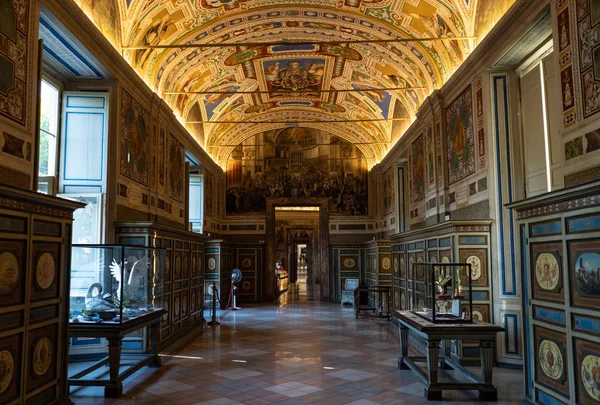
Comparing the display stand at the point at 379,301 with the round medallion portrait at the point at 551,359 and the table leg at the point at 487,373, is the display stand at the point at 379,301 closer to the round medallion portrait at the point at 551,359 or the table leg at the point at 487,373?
the table leg at the point at 487,373

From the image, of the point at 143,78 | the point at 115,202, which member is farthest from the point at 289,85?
the point at 115,202

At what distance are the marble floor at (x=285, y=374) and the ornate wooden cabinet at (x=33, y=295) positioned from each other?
1498 mm

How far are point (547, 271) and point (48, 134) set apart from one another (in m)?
9.78

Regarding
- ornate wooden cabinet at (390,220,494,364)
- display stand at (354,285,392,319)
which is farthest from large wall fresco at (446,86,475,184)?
display stand at (354,285,392,319)

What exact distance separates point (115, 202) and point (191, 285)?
493 cm

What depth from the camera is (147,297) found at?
9.91 m

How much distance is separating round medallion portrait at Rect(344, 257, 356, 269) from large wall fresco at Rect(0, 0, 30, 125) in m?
19.8

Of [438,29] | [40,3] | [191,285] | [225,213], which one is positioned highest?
[438,29]

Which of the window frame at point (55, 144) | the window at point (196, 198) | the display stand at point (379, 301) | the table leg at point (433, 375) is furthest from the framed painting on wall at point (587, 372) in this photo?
the window at point (196, 198)

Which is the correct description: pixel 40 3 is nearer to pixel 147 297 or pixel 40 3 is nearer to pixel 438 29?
pixel 147 297

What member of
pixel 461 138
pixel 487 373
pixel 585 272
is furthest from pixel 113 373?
pixel 461 138

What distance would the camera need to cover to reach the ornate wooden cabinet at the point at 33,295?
5.61 metres

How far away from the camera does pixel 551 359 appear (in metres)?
6.12

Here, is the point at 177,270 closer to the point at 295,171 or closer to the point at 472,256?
the point at 472,256
